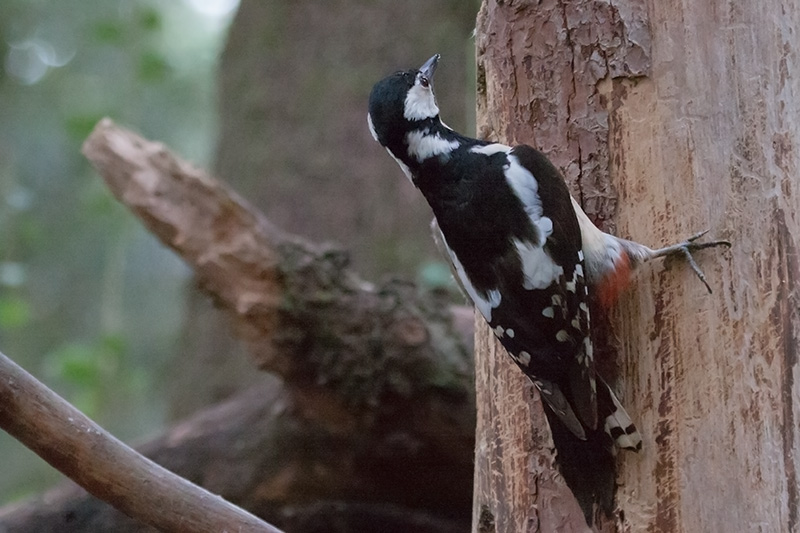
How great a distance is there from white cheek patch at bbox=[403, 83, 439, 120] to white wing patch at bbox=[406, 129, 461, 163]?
4 cm

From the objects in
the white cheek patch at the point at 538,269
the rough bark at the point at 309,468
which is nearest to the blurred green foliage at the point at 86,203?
the rough bark at the point at 309,468

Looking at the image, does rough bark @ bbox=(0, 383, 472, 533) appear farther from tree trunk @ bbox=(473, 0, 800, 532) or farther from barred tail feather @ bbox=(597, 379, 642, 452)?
barred tail feather @ bbox=(597, 379, 642, 452)

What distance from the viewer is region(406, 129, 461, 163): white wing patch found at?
193 centimetres

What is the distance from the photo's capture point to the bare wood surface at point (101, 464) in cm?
154

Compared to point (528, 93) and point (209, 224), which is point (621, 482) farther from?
point (209, 224)

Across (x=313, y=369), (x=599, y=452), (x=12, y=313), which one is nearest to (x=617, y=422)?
(x=599, y=452)

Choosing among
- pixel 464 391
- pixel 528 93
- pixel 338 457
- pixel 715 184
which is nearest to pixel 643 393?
pixel 715 184

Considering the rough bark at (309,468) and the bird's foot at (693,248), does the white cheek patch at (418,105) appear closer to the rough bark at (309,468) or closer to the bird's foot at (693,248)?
the bird's foot at (693,248)

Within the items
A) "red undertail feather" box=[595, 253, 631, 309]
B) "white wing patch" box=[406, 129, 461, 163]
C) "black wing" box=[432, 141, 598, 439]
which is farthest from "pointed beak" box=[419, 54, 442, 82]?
"red undertail feather" box=[595, 253, 631, 309]

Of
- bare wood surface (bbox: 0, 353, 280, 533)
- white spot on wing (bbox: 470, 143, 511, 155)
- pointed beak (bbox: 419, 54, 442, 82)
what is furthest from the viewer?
pointed beak (bbox: 419, 54, 442, 82)

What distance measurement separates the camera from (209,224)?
287cm

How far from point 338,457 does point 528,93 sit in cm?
204

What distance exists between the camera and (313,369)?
3.13 metres

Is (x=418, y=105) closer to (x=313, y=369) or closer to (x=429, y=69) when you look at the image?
(x=429, y=69)
